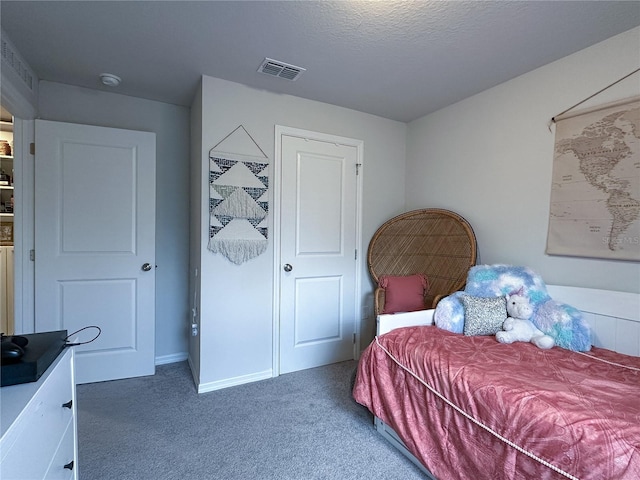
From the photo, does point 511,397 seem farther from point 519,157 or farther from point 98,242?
point 98,242

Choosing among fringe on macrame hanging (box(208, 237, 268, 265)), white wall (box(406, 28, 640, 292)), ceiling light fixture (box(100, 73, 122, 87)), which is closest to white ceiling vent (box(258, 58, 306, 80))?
ceiling light fixture (box(100, 73, 122, 87))

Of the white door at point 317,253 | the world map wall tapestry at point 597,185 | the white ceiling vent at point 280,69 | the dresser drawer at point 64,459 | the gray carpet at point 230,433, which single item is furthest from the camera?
the white door at point 317,253

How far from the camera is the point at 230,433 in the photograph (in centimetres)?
182

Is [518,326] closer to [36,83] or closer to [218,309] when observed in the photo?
[218,309]

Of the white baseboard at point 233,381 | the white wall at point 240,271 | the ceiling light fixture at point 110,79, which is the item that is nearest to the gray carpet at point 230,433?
the white baseboard at point 233,381

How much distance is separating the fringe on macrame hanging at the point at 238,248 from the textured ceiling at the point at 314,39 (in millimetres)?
1224

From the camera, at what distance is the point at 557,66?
201 centimetres

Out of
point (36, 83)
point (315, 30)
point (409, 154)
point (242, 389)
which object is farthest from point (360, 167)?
point (36, 83)

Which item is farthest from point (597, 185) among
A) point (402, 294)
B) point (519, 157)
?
point (402, 294)

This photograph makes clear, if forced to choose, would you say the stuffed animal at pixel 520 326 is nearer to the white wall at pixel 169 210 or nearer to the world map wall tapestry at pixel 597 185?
the world map wall tapestry at pixel 597 185

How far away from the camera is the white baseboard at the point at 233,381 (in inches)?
90.5

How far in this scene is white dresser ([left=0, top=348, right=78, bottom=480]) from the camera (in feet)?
2.20

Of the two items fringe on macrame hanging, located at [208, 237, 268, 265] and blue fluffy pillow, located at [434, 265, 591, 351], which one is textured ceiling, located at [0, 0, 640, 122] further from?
blue fluffy pillow, located at [434, 265, 591, 351]

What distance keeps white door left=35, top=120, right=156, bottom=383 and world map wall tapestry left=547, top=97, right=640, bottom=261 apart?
3.01 m
